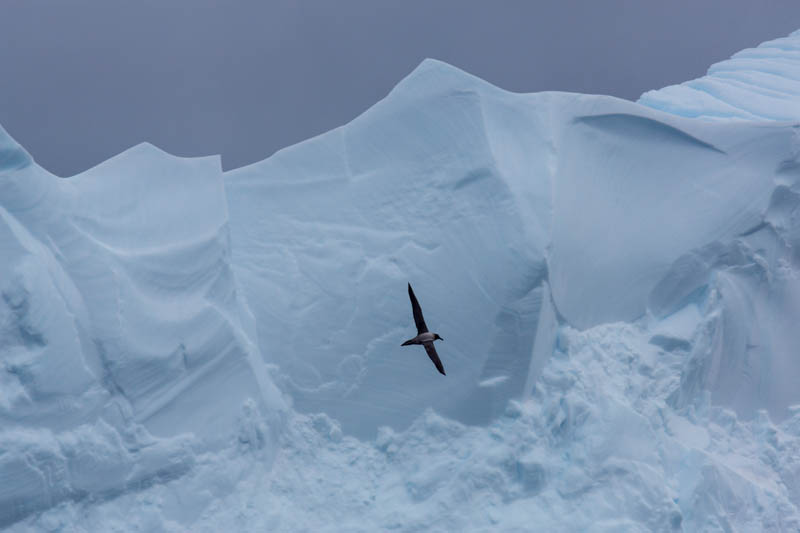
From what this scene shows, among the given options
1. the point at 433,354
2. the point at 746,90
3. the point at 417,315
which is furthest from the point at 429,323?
the point at 746,90

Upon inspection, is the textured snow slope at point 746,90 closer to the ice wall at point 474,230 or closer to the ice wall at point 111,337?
the ice wall at point 474,230

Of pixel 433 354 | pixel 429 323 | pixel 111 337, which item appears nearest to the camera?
pixel 433 354

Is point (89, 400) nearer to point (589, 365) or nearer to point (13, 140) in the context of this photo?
point (13, 140)

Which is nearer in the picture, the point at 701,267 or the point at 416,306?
the point at 416,306

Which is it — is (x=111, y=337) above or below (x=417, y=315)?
above

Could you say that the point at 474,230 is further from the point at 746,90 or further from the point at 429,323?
the point at 746,90

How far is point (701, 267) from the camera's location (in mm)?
10031

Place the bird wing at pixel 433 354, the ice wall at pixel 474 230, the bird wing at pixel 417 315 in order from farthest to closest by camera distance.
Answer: the ice wall at pixel 474 230
the bird wing at pixel 433 354
the bird wing at pixel 417 315

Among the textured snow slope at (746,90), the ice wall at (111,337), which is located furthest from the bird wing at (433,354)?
the textured snow slope at (746,90)

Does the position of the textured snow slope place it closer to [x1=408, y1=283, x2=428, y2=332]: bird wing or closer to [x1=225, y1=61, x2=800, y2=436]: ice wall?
[x1=225, y1=61, x2=800, y2=436]: ice wall

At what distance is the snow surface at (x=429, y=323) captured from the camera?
28.4 feet

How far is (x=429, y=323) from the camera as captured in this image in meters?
9.54

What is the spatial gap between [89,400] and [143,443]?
53cm

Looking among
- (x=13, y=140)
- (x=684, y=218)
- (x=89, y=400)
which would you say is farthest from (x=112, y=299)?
(x=684, y=218)
